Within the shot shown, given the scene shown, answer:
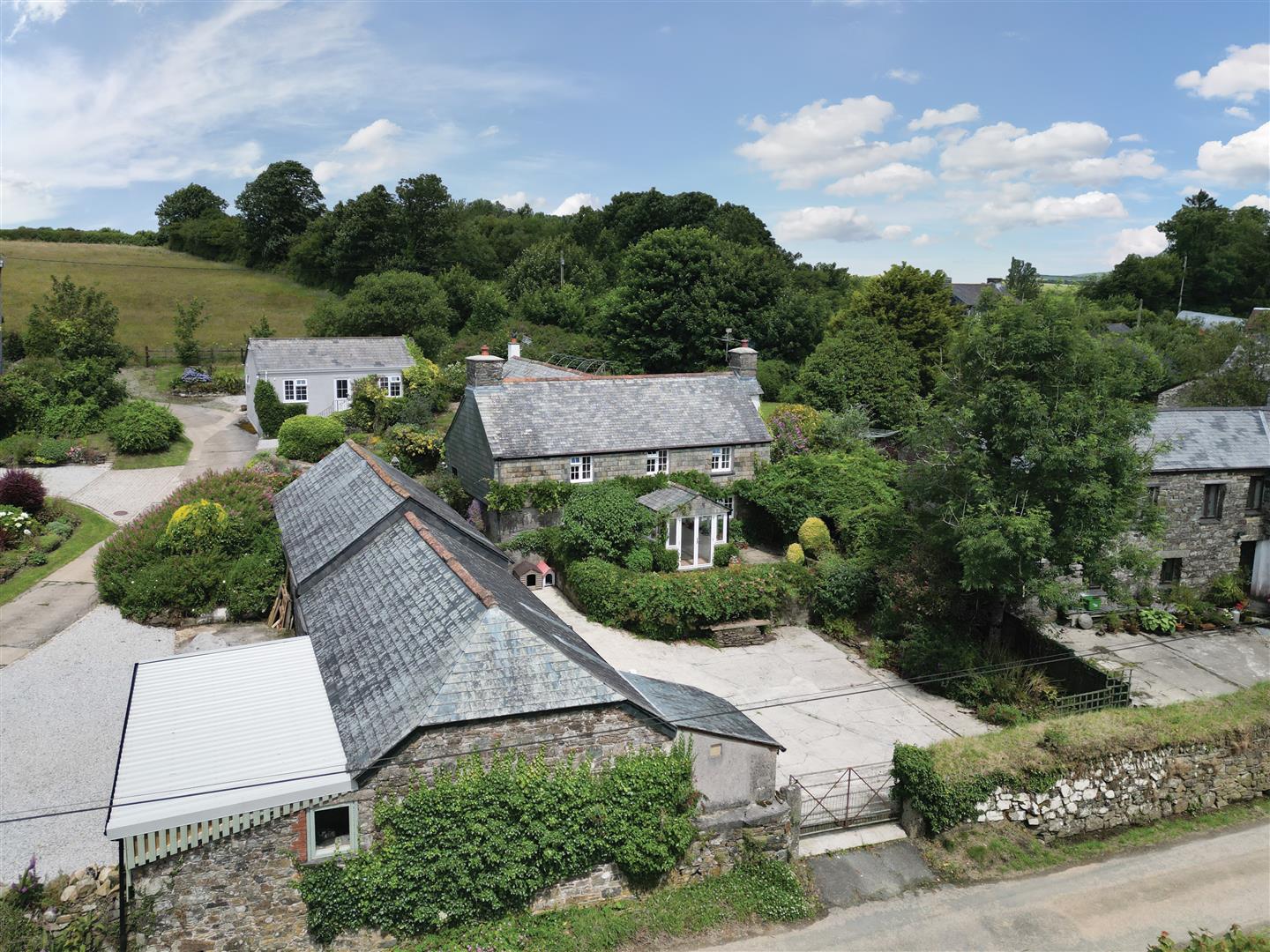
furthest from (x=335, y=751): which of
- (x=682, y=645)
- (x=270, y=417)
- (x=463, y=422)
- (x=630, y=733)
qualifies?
(x=270, y=417)

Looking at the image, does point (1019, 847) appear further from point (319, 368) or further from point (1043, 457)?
point (319, 368)

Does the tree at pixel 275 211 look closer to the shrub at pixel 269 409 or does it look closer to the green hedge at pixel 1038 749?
the shrub at pixel 269 409

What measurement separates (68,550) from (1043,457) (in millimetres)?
29446

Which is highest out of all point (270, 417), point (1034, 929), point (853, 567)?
point (270, 417)

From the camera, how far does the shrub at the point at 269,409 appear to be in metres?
42.0

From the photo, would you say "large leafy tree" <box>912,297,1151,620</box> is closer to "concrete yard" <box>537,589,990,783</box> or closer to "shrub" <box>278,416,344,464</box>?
"concrete yard" <box>537,589,990,783</box>

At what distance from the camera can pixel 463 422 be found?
32062 millimetres

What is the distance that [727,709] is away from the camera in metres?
15.8

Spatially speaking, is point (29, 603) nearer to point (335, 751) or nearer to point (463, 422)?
point (463, 422)

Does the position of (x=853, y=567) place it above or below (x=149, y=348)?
below

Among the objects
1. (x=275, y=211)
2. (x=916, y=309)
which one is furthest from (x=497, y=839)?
(x=275, y=211)

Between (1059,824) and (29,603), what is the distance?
26596 millimetres

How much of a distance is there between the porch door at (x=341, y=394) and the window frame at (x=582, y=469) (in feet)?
66.6

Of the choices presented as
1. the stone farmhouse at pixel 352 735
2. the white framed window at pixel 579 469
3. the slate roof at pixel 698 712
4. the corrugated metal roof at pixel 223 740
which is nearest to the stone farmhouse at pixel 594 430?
the white framed window at pixel 579 469
